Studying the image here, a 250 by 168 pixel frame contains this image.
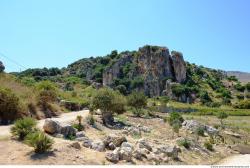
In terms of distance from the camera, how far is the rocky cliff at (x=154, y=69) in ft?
356

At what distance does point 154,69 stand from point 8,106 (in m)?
89.2

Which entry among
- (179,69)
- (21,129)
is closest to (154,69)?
(179,69)

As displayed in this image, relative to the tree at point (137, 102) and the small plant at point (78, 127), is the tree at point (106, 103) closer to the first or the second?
the small plant at point (78, 127)

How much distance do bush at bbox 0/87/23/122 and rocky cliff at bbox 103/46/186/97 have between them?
81.9m

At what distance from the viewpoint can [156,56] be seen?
113750 mm

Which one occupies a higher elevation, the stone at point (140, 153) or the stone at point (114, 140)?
the stone at point (114, 140)

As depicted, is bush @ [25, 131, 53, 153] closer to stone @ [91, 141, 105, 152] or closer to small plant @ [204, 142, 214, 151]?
stone @ [91, 141, 105, 152]

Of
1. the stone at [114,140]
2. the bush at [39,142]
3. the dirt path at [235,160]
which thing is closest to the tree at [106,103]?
the stone at [114,140]

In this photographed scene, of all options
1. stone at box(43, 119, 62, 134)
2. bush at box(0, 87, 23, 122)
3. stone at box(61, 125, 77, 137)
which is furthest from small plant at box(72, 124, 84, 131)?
bush at box(0, 87, 23, 122)

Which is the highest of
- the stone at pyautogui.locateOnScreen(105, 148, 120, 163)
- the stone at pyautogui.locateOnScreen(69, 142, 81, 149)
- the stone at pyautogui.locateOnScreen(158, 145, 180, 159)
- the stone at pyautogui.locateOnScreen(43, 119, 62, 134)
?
the stone at pyautogui.locateOnScreen(43, 119, 62, 134)

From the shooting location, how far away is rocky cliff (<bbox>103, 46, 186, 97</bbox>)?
108500 millimetres

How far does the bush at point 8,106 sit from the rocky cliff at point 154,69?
8187 centimetres

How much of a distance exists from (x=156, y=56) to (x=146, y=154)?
309 feet

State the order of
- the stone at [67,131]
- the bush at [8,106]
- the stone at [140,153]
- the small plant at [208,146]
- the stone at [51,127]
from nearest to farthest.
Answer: the stone at [140,153]
the stone at [51,127]
the stone at [67,131]
the bush at [8,106]
the small plant at [208,146]
